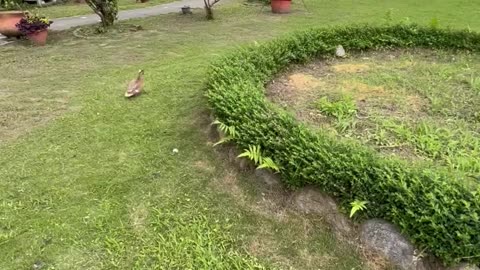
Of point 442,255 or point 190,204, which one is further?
point 190,204

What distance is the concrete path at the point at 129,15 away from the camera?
7.85m

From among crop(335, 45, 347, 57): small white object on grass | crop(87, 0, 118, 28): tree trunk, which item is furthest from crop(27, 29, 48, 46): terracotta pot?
crop(335, 45, 347, 57): small white object on grass

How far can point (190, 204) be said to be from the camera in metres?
2.51

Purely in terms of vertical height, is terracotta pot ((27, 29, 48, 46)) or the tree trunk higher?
the tree trunk

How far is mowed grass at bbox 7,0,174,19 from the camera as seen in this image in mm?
9125

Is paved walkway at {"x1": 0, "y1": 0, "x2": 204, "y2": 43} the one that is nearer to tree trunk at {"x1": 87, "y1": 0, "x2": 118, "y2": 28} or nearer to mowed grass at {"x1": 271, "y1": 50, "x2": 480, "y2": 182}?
tree trunk at {"x1": 87, "y1": 0, "x2": 118, "y2": 28}

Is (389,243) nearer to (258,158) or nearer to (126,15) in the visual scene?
(258,158)

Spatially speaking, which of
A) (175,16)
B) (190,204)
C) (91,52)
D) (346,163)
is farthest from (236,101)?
(175,16)

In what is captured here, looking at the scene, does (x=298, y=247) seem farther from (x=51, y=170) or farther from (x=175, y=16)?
(x=175, y=16)

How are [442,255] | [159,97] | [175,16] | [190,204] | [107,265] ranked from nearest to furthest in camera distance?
[442,255]
[107,265]
[190,204]
[159,97]
[175,16]

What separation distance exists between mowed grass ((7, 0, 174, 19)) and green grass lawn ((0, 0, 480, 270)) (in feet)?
15.4

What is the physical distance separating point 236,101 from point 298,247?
106cm

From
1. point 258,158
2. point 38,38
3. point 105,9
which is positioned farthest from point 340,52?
point 38,38

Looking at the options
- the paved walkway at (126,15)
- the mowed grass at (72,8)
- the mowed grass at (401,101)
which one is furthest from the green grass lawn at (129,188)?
the mowed grass at (72,8)
